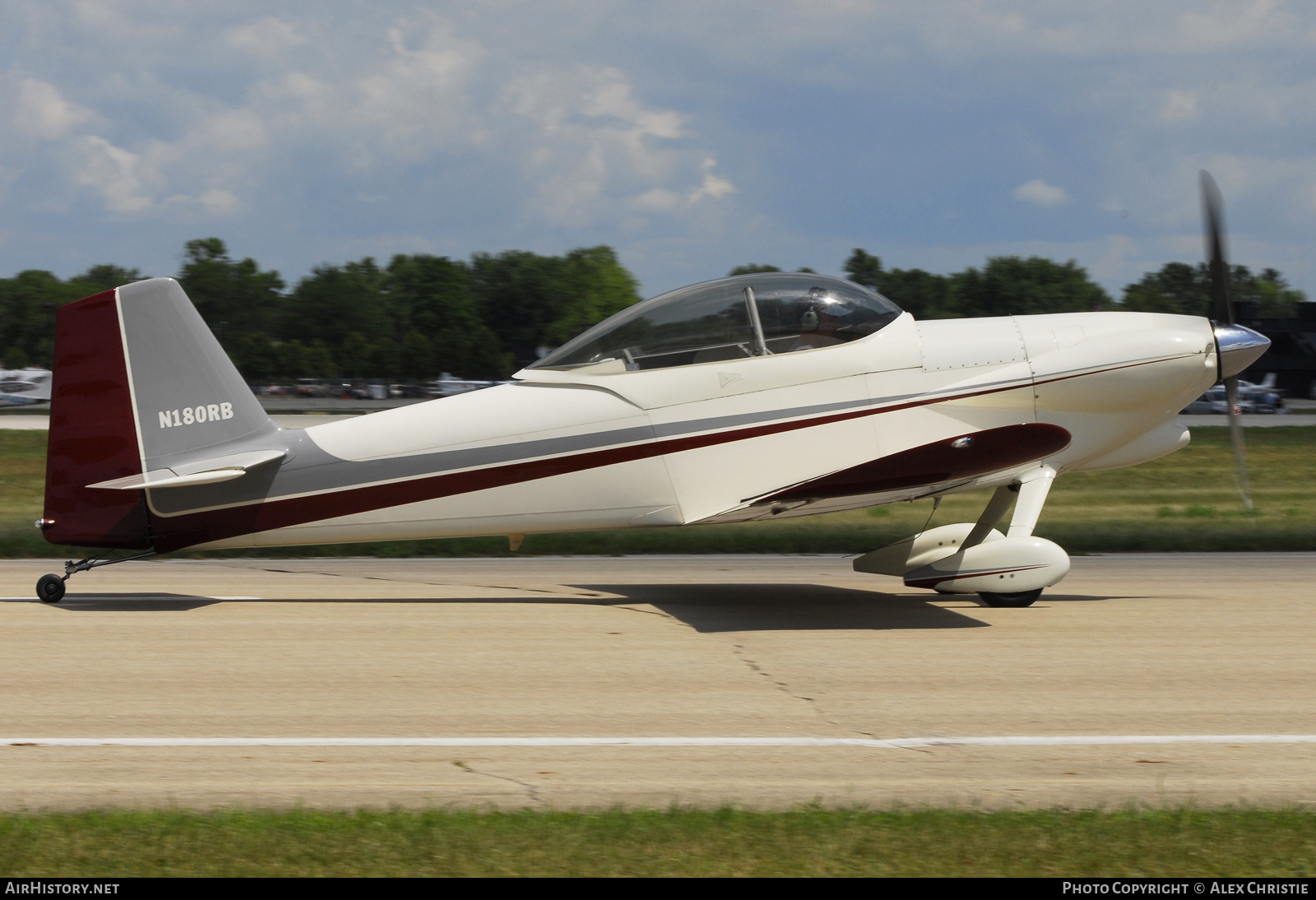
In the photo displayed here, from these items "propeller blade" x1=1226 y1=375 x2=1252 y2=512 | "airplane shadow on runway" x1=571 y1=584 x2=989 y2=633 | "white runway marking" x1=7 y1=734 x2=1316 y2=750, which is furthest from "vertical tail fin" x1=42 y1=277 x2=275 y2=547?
"propeller blade" x1=1226 y1=375 x2=1252 y2=512

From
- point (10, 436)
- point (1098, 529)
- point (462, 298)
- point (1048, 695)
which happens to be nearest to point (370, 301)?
point (462, 298)

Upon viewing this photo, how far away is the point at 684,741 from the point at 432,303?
112 m

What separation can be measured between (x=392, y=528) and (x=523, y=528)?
1.02 metres

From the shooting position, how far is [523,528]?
8.88m

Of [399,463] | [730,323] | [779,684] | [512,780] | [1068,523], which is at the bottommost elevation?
[1068,523]

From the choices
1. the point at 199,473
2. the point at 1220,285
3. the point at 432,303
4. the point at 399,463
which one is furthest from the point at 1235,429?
the point at 432,303

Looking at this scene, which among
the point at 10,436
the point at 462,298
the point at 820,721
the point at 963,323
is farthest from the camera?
the point at 462,298

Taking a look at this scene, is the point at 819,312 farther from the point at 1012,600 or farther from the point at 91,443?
the point at 91,443

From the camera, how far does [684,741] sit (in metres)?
5.34

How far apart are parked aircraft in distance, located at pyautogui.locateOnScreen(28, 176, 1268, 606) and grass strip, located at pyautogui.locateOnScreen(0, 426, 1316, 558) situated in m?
3.00

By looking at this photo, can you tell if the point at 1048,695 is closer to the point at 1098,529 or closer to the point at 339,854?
the point at 339,854

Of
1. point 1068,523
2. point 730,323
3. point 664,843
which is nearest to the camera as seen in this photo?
point 664,843

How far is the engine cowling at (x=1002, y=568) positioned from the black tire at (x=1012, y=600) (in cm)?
27

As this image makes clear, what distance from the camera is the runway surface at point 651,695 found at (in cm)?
468
